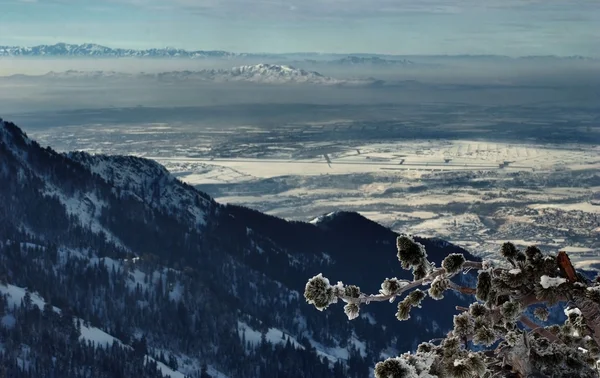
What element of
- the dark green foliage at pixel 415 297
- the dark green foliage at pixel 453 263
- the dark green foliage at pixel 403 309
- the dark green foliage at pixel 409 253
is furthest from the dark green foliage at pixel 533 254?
the dark green foliage at pixel 403 309

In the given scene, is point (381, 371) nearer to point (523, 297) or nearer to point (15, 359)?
point (523, 297)

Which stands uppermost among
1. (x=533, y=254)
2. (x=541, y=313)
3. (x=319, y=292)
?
(x=533, y=254)

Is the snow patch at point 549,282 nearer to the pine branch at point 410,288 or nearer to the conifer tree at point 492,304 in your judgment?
the conifer tree at point 492,304

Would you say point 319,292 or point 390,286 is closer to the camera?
point 319,292

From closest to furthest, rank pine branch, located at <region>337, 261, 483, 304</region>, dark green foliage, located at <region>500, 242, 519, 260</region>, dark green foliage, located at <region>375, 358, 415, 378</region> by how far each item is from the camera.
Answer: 1. dark green foliage, located at <region>375, 358, 415, 378</region>
2. pine branch, located at <region>337, 261, 483, 304</region>
3. dark green foliage, located at <region>500, 242, 519, 260</region>

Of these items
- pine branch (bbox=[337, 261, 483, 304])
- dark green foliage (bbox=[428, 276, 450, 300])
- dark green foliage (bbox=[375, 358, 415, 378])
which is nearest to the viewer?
dark green foliage (bbox=[375, 358, 415, 378])

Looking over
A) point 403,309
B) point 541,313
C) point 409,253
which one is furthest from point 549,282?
point 541,313

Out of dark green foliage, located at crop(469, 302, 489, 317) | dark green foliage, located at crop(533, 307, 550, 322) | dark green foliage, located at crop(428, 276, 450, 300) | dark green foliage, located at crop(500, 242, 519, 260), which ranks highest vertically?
dark green foliage, located at crop(500, 242, 519, 260)

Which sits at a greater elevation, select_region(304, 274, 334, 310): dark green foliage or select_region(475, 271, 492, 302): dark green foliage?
select_region(475, 271, 492, 302): dark green foliage

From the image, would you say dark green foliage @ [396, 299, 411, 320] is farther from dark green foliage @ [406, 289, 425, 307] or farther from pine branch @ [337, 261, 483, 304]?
pine branch @ [337, 261, 483, 304]

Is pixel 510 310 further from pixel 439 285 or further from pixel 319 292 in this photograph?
pixel 319 292

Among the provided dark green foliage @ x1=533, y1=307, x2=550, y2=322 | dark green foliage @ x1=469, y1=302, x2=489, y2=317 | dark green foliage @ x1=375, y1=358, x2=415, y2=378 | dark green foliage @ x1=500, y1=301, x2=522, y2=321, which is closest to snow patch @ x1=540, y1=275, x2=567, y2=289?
dark green foliage @ x1=500, y1=301, x2=522, y2=321
